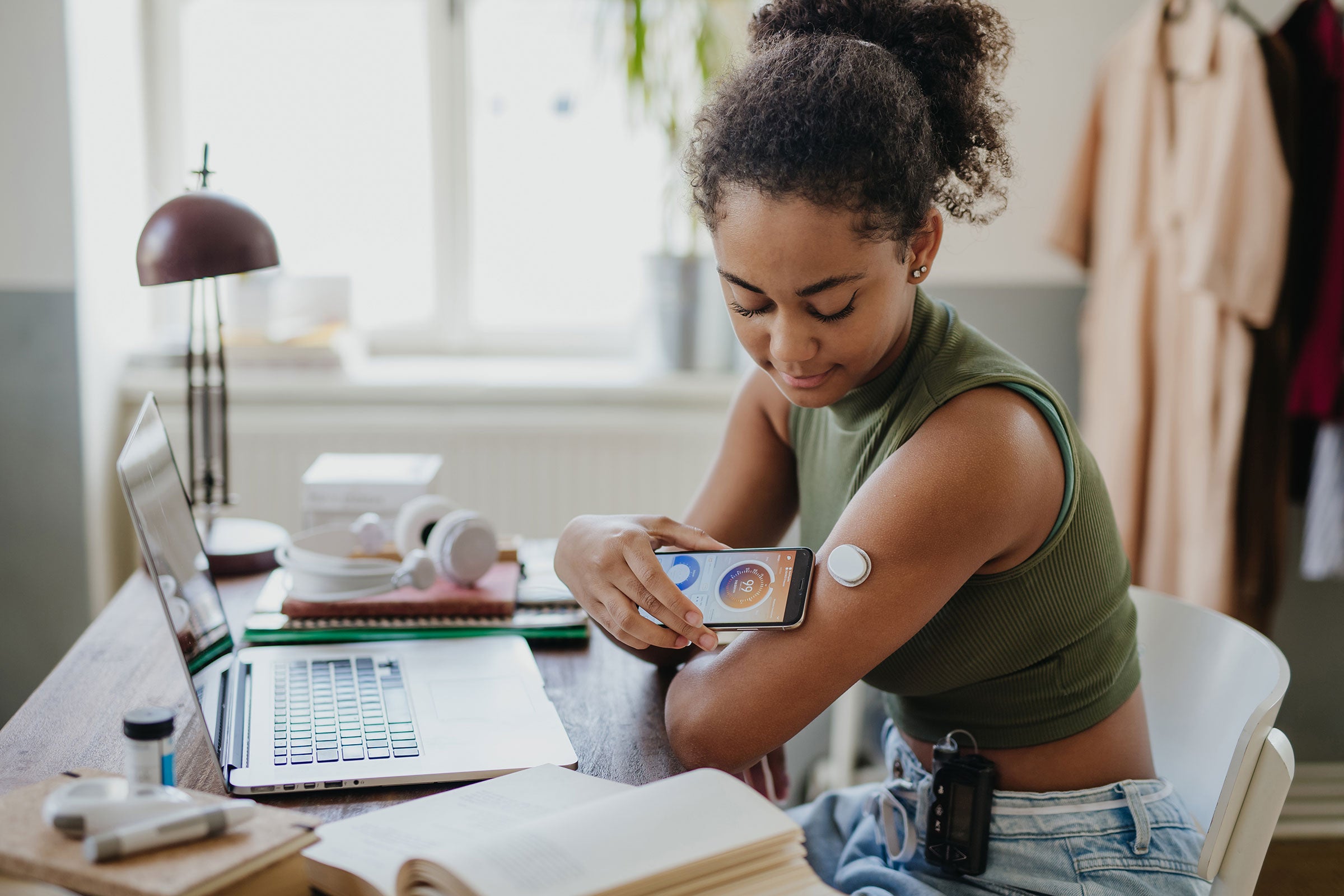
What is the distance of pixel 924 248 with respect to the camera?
3.37ft

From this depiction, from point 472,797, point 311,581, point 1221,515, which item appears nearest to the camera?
point 472,797

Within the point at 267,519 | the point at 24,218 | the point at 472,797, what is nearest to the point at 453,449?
the point at 267,519

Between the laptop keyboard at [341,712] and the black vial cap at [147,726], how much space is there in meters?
0.18

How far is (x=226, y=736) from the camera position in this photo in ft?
3.23

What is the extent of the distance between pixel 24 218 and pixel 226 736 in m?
1.69

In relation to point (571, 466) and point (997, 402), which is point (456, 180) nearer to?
point (571, 466)

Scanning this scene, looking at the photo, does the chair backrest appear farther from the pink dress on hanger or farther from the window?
the window

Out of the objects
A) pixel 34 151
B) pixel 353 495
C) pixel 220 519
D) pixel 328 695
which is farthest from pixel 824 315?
pixel 34 151

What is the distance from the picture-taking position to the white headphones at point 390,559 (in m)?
1.31

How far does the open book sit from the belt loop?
44 cm

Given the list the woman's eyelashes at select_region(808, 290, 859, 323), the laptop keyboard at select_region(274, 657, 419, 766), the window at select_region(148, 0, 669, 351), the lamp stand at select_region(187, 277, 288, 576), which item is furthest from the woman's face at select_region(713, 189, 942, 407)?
the window at select_region(148, 0, 669, 351)

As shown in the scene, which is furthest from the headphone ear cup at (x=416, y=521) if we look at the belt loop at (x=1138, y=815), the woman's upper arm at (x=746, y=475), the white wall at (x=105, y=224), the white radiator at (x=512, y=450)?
the white wall at (x=105, y=224)

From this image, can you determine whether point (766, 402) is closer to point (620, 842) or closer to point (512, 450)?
point (620, 842)

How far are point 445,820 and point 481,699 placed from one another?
270 mm
